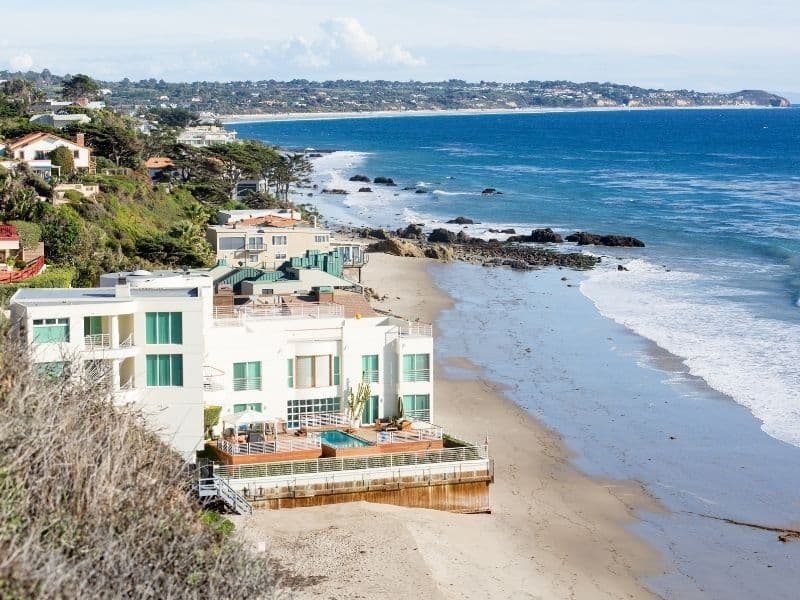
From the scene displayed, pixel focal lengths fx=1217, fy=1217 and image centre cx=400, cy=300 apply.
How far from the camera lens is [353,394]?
31.9m

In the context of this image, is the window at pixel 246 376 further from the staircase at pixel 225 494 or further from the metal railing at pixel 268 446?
the staircase at pixel 225 494

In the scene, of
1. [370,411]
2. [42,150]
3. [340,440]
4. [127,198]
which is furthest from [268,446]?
[42,150]

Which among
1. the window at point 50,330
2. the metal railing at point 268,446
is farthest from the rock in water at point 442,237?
the window at point 50,330

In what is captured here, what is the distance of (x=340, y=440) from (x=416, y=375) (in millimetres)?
3669

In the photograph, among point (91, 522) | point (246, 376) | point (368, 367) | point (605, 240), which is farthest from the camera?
point (605, 240)

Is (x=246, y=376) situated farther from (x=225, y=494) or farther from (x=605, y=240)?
(x=605, y=240)

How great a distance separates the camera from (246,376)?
30.8m

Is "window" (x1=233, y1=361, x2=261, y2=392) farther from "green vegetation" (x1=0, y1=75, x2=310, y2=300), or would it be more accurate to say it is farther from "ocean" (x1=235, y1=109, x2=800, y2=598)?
"green vegetation" (x1=0, y1=75, x2=310, y2=300)

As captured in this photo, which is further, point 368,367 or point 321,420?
point 368,367

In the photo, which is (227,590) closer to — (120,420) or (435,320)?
(120,420)

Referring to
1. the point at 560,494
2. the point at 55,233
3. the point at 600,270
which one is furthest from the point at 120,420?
the point at 600,270

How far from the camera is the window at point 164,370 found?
28.2m

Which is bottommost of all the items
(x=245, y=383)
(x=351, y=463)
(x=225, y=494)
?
(x=225, y=494)

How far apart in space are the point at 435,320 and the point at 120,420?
3294 cm
